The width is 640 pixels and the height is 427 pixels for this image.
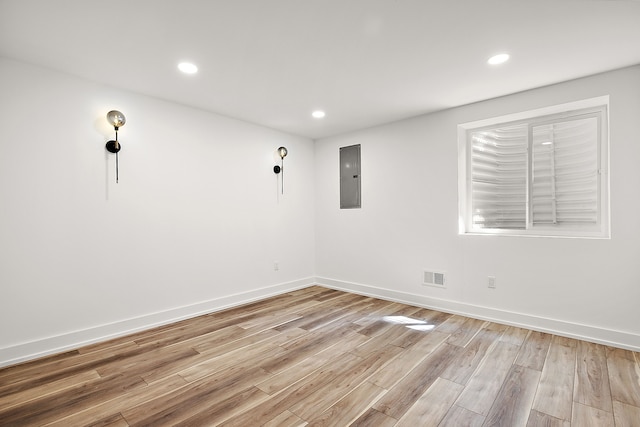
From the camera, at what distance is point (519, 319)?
311 cm

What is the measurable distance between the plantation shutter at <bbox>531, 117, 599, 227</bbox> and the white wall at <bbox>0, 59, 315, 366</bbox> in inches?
129

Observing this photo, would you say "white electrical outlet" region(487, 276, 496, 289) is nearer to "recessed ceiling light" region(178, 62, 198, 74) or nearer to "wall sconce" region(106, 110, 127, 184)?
"recessed ceiling light" region(178, 62, 198, 74)

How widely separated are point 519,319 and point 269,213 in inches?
129

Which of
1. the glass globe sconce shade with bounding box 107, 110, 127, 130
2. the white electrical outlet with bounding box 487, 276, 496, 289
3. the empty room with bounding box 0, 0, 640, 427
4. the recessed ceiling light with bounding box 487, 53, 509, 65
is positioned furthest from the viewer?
the white electrical outlet with bounding box 487, 276, 496, 289

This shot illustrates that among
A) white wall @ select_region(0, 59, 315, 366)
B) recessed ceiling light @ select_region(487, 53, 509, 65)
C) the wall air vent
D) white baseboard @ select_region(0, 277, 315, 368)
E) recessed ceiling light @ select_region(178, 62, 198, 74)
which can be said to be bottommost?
white baseboard @ select_region(0, 277, 315, 368)

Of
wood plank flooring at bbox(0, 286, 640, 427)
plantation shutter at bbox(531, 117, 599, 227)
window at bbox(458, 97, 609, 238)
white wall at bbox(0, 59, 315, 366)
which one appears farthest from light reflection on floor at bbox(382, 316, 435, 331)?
white wall at bbox(0, 59, 315, 366)

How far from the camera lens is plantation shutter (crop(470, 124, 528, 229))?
3.30m

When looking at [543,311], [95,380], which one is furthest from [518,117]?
[95,380]

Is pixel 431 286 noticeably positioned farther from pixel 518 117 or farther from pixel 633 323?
pixel 518 117

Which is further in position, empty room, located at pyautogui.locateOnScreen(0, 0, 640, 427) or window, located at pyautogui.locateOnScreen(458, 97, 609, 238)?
window, located at pyautogui.locateOnScreen(458, 97, 609, 238)

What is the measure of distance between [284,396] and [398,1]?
257 cm

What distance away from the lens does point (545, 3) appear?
1793 mm

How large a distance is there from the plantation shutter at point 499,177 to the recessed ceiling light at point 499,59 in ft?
3.71

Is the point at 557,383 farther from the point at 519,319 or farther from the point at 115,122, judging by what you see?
the point at 115,122
